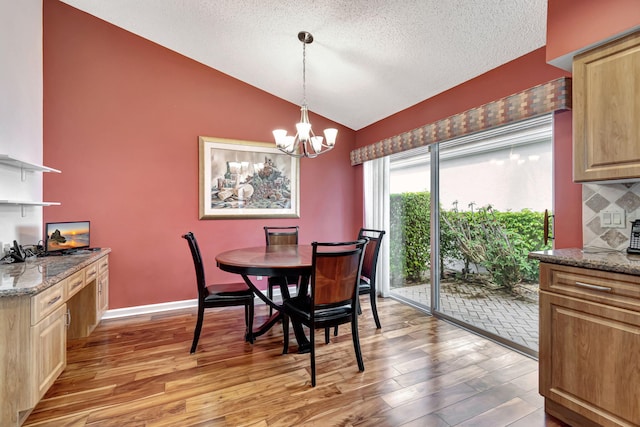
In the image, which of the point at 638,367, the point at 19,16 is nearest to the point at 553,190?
the point at 638,367

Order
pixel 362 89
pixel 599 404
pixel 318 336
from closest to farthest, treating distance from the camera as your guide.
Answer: pixel 599 404 < pixel 318 336 < pixel 362 89

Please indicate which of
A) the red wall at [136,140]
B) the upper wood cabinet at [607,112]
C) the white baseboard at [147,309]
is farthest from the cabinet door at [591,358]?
the red wall at [136,140]

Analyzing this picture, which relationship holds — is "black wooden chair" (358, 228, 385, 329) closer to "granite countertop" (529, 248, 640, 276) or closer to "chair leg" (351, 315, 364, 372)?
"chair leg" (351, 315, 364, 372)

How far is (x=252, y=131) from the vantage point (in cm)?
396

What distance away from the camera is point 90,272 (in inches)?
101

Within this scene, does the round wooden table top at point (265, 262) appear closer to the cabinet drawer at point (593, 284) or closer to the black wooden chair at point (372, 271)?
the black wooden chair at point (372, 271)

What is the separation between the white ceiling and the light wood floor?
2.60 meters

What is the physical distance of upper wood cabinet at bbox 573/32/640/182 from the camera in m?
1.58

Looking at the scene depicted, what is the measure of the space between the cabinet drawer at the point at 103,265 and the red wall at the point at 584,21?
13.5ft

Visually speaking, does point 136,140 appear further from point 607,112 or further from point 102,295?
point 607,112

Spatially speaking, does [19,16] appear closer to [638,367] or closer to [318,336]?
[318,336]

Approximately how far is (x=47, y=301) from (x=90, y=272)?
0.96m

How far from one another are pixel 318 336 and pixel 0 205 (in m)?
2.88

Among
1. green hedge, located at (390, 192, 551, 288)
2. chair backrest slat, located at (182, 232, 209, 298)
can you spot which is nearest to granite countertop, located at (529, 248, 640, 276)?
green hedge, located at (390, 192, 551, 288)
